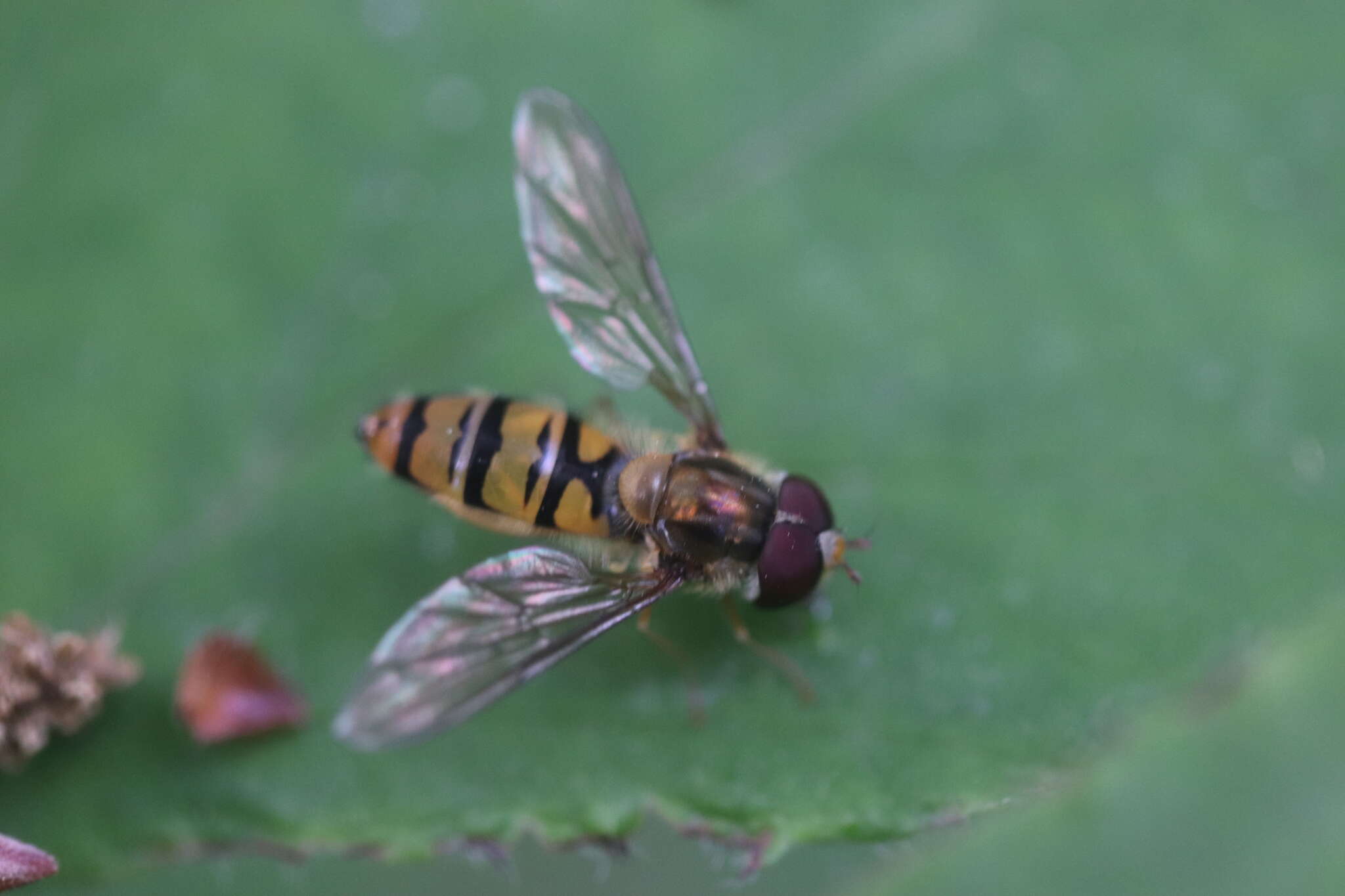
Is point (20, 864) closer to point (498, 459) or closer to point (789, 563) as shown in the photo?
point (498, 459)

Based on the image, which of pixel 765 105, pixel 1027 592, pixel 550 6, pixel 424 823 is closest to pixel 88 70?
pixel 550 6

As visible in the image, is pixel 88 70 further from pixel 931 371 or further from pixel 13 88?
pixel 931 371

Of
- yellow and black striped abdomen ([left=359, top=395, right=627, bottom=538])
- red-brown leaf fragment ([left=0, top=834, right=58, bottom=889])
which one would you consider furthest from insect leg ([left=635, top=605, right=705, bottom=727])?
red-brown leaf fragment ([left=0, top=834, right=58, bottom=889])

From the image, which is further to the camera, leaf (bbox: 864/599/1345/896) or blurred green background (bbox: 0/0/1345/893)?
blurred green background (bbox: 0/0/1345/893)

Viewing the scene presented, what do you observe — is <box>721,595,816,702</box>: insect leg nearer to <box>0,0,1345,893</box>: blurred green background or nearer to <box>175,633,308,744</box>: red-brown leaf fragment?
<box>0,0,1345,893</box>: blurred green background

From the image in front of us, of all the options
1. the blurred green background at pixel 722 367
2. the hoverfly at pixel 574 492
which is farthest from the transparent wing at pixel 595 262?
the blurred green background at pixel 722 367

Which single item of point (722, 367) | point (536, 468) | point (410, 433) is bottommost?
point (410, 433)

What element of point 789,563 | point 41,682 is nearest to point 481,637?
point 789,563
